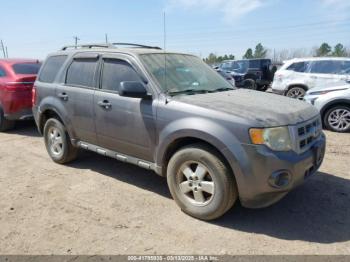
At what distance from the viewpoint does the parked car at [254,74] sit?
651 inches

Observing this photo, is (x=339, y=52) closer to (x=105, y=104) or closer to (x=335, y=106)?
(x=335, y=106)

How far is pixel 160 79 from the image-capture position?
409 centimetres

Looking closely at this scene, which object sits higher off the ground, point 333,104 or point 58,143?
point 333,104

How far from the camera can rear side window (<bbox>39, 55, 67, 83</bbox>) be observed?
546 centimetres

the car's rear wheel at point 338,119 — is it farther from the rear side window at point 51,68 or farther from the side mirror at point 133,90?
the rear side window at point 51,68

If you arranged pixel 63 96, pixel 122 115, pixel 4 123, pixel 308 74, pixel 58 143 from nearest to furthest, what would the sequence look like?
pixel 122 115 → pixel 63 96 → pixel 58 143 → pixel 4 123 → pixel 308 74

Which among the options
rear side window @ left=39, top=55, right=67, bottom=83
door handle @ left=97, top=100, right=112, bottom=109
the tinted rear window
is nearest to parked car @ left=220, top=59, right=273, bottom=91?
the tinted rear window

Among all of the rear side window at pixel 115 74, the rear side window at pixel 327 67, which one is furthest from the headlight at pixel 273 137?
the rear side window at pixel 327 67

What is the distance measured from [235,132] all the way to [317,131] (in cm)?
122

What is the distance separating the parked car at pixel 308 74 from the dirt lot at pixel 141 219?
21.7 ft

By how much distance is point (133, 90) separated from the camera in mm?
3900

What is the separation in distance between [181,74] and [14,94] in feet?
15.9

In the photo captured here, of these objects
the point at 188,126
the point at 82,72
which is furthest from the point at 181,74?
the point at 82,72

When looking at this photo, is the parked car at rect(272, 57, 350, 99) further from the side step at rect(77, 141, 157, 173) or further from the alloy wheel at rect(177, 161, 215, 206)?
the alloy wheel at rect(177, 161, 215, 206)
